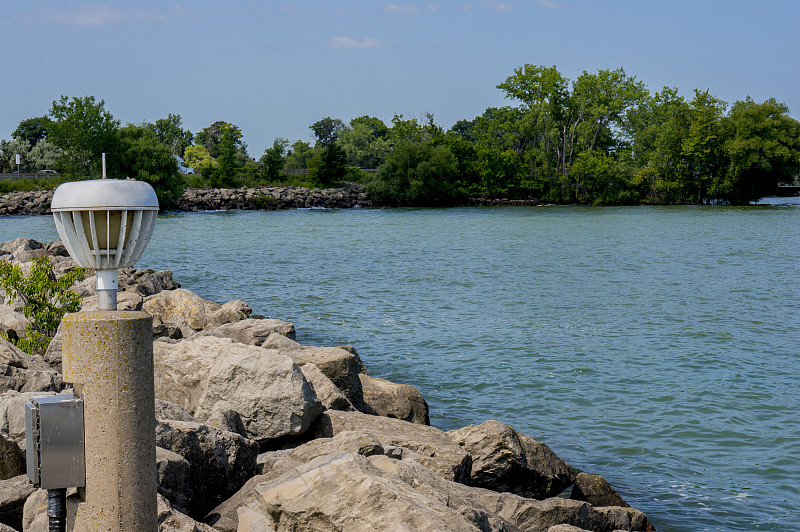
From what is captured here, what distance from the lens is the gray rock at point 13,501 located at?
178 inches

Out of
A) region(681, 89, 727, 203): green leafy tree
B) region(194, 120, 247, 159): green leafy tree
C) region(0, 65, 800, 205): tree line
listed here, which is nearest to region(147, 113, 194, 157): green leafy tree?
region(194, 120, 247, 159): green leafy tree

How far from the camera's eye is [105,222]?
3.64 m

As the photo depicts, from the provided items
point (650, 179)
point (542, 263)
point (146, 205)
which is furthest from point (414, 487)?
point (650, 179)

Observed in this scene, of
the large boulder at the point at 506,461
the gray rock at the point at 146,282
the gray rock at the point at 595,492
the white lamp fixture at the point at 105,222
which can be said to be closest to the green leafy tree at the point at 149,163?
the gray rock at the point at 146,282

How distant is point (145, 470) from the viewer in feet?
12.1

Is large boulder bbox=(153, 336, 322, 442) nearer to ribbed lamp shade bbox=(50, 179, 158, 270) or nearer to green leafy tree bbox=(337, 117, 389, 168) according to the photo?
ribbed lamp shade bbox=(50, 179, 158, 270)

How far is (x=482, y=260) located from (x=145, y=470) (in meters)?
28.3

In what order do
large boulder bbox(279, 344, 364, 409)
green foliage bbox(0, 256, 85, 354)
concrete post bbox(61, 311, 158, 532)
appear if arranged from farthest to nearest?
1. green foliage bbox(0, 256, 85, 354)
2. large boulder bbox(279, 344, 364, 409)
3. concrete post bbox(61, 311, 158, 532)

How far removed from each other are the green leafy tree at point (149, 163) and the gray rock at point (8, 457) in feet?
211

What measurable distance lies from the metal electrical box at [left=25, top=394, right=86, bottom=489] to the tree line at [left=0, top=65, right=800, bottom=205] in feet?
226

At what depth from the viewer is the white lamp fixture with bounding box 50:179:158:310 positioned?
3.57 meters

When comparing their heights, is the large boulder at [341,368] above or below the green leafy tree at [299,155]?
below

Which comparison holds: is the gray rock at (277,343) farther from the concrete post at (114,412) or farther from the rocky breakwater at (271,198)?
the rocky breakwater at (271,198)

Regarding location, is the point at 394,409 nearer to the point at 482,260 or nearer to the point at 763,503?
the point at 763,503
